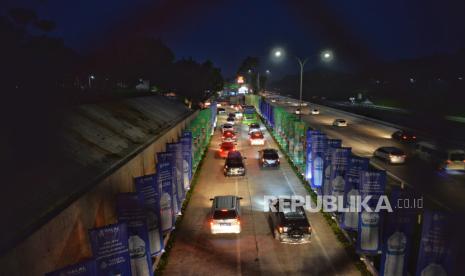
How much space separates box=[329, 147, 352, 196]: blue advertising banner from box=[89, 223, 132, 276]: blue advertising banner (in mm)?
9115

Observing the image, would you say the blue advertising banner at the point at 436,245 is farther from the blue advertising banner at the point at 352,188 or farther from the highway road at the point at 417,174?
the highway road at the point at 417,174

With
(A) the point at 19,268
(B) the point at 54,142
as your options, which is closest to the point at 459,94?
(B) the point at 54,142

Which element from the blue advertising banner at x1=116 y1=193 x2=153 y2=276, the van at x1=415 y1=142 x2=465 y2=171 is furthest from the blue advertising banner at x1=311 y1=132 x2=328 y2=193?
the blue advertising banner at x1=116 y1=193 x2=153 y2=276

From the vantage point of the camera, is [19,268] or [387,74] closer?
[19,268]

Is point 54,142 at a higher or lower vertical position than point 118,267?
higher

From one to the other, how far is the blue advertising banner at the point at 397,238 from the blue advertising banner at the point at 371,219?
1133 mm

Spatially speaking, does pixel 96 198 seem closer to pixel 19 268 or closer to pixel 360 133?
pixel 19 268

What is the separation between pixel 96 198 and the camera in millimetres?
11078

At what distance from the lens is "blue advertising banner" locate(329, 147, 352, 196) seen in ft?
47.2

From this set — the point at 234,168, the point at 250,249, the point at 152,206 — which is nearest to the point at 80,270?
the point at 152,206

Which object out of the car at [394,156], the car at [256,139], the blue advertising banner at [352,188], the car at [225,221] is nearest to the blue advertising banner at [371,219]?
the blue advertising banner at [352,188]

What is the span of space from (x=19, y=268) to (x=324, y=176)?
1246 cm

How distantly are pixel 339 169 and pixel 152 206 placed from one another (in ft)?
25.7

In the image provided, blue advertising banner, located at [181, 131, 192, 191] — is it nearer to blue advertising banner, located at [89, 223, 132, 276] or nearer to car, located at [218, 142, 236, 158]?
car, located at [218, 142, 236, 158]
